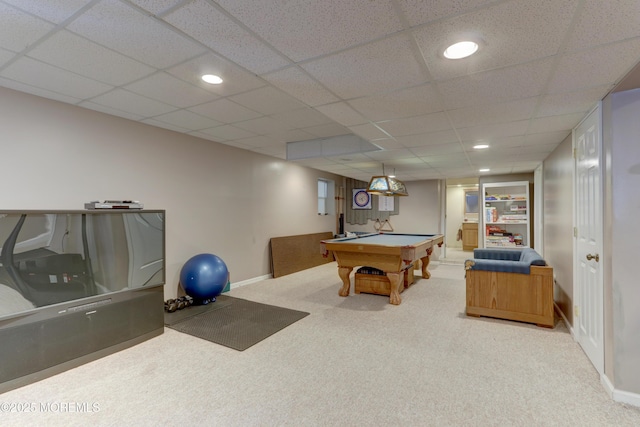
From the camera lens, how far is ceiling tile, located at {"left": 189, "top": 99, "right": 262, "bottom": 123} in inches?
121

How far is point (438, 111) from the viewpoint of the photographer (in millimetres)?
2834

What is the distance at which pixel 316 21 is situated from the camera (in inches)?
60.9

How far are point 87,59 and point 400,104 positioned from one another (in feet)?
8.07

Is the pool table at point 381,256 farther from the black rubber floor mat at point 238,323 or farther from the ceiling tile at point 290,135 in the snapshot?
the ceiling tile at point 290,135

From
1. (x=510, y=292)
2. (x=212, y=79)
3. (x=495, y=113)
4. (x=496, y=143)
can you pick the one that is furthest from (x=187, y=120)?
(x=510, y=292)

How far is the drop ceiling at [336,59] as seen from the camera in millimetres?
1482

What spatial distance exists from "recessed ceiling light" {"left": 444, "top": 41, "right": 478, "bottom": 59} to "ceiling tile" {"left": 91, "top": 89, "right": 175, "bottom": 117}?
8.90ft

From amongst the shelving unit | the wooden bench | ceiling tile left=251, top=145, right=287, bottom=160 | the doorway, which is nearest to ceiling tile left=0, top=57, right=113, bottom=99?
ceiling tile left=251, top=145, right=287, bottom=160

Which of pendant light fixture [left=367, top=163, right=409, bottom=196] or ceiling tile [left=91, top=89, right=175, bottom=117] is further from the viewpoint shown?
pendant light fixture [left=367, top=163, right=409, bottom=196]

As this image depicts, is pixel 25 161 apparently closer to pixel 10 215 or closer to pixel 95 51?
pixel 10 215

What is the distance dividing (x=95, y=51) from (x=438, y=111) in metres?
2.78

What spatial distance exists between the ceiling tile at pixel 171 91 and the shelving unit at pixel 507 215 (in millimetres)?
6391

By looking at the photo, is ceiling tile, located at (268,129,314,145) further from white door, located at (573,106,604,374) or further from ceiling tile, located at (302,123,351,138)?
white door, located at (573,106,604,374)

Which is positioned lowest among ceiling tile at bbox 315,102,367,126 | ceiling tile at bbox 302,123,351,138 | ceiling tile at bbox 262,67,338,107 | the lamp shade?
the lamp shade
